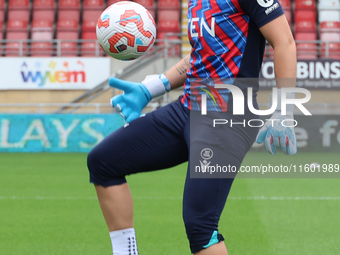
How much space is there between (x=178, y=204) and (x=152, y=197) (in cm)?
50

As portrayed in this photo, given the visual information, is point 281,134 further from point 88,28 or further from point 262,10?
point 88,28

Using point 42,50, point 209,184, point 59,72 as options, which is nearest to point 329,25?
point 59,72

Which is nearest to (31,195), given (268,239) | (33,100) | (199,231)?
(268,239)

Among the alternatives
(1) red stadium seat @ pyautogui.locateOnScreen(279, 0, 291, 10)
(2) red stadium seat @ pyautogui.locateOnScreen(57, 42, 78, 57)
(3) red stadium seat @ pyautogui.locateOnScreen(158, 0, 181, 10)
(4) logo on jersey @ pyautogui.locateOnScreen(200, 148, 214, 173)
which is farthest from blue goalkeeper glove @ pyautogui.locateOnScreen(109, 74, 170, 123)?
(1) red stadium seat @ pyautogui.locateOnScreen(279, 0, 291, 10)

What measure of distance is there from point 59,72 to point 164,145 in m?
11.4

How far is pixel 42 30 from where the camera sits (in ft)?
48.1

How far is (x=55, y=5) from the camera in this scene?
52.9 feet

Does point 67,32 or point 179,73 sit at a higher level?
point 179,73

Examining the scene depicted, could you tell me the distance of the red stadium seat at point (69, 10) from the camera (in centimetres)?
1556

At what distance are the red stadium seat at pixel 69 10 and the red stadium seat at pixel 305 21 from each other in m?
6.74

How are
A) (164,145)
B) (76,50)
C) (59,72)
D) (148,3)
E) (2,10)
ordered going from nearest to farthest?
1. (164,145)
2. (59,72)
3. (76,50)
4. (148,3)
5. (2,10)

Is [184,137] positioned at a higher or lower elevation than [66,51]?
higher

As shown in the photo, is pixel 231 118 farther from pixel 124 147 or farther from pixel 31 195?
pixel 31 195

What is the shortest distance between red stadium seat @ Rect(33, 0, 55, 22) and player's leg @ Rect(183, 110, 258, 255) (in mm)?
14184
